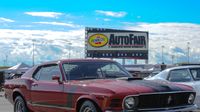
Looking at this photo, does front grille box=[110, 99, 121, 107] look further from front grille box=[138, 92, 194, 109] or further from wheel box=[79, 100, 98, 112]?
wheel box=[79, 100, 98, 112]

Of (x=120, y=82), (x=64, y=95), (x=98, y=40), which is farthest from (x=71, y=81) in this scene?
(x=98, y=40)

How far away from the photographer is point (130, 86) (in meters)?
8.67

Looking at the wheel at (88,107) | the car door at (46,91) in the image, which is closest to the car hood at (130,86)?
the wheel at (88,107)

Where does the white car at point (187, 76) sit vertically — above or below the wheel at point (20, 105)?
above

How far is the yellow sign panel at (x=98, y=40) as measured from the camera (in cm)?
6619

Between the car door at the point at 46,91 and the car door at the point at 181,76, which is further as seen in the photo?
the car door at the point at 181,76

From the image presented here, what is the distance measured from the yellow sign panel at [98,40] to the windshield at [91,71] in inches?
2195

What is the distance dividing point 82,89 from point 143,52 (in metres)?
58.8

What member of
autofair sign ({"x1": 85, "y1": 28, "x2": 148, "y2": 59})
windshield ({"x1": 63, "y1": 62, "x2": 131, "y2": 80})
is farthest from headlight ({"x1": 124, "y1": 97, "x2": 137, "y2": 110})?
autofair sign ({"x1": 85, "y1": 28, "x2": 148, "y2": 59})

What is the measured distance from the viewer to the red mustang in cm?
848

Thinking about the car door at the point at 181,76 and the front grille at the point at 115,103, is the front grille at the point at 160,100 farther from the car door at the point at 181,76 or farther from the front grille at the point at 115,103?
the car door at the point at 181,76

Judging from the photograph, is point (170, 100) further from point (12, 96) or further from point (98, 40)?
point (98, 40)

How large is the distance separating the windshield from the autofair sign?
183ft

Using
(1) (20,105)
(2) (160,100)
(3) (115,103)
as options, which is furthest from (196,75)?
(3) (115,103)
